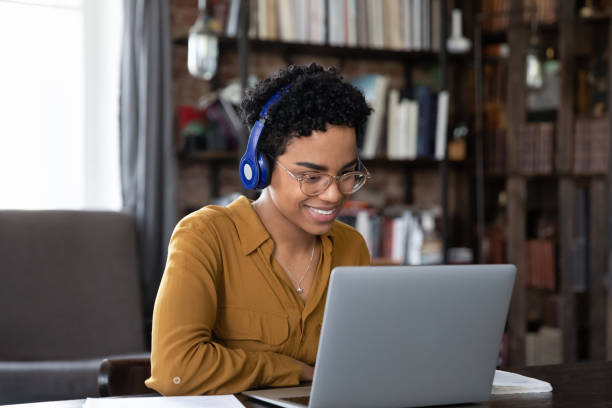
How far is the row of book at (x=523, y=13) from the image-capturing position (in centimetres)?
333

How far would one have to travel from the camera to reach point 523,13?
3.44m

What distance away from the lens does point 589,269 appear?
3262 millimetres

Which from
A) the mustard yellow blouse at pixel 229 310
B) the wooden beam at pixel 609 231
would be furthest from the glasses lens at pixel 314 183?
the wooden beam at pixel 609 231

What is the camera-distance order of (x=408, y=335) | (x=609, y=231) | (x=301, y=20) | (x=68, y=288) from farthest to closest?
1. (x=301, y=20)
2. (x=609, y=231)
3. (x=68, y=288)
4. (x=408, y=335)

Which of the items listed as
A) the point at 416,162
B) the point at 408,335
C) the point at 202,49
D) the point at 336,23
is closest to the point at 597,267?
the point at 416,162

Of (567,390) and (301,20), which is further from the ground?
(301,20)

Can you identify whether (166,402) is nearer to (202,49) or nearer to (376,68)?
(202,49)

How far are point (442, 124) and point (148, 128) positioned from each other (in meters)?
1.37

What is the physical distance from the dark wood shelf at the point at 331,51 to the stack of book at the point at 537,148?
59 cm

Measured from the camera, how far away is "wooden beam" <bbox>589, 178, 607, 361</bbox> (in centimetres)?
321

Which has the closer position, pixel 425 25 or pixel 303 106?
pixel 303 106

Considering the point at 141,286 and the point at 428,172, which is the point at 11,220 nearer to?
the point at 141,286

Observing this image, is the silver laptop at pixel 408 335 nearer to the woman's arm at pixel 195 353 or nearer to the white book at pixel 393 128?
the woman's arm at pixel 195 353

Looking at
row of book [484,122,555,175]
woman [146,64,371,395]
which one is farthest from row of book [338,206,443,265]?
woman [146,64,371,395]
